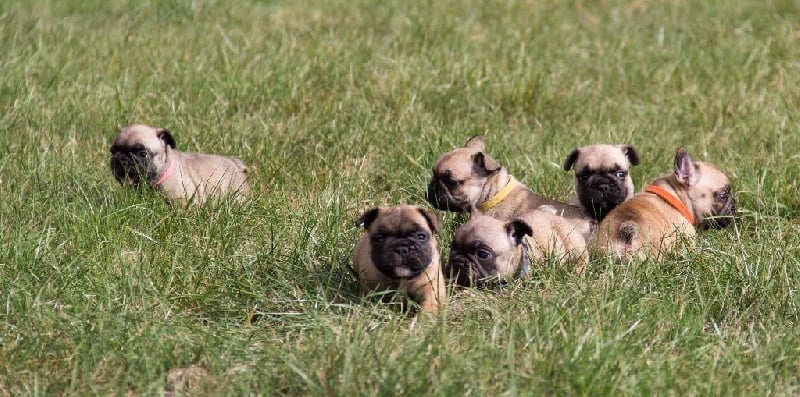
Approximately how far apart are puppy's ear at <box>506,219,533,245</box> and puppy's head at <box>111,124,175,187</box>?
2738 millimetres

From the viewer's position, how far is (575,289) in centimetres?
656

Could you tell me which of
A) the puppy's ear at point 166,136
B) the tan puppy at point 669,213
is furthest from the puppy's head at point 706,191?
the puppy's ear at point 166,136

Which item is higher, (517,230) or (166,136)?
(517,230)

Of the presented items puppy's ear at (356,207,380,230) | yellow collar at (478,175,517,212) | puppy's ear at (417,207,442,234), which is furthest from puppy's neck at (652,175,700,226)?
puppy's ear at (356,207,380,230)

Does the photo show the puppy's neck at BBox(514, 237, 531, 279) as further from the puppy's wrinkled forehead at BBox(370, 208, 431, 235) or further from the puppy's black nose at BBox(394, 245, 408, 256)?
the puppy's black nose at BBox(394, 245, 408, 256)

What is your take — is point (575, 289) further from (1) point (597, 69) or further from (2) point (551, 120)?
(1) point (597, 69)

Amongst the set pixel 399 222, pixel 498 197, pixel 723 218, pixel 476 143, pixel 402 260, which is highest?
pixel 399 222

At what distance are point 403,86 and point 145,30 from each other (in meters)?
3.19

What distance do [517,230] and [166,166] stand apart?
299cm

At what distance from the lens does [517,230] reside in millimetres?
7039

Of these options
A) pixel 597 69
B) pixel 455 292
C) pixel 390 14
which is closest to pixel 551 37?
pixel 597 69

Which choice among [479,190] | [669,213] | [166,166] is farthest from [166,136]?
[669,213]

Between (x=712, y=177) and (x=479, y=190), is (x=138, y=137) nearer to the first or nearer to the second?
(x=479, y=190)

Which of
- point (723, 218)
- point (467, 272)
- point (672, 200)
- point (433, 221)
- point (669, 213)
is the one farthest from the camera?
point (723, 218)
